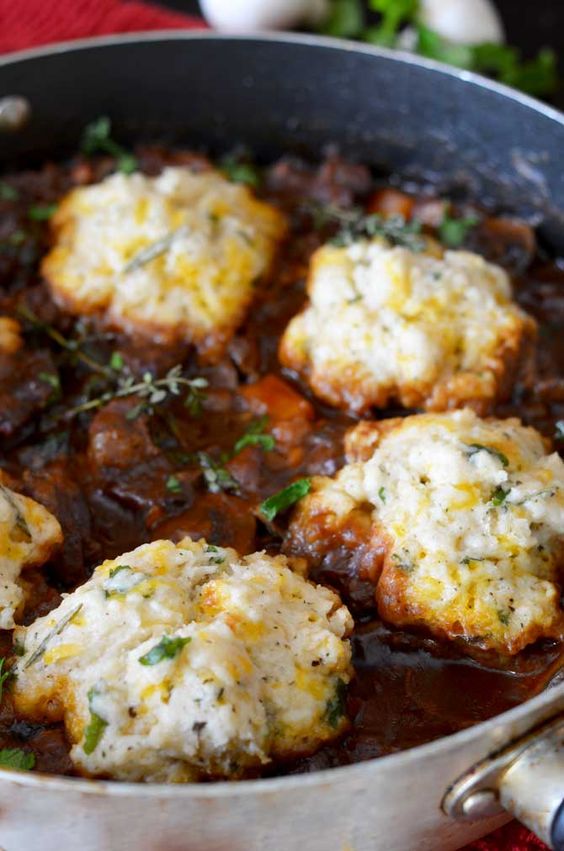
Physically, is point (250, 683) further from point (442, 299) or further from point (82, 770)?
point (442, 299)

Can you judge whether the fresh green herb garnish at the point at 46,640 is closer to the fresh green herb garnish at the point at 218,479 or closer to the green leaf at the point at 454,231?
the fresh green herb garnish at the point at 218,479

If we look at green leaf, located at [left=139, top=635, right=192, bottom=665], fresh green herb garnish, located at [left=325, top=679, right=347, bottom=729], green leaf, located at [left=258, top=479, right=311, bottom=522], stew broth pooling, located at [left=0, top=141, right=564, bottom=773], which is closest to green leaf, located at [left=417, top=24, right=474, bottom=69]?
stew broth pooling, located at [left=0, top=141, right=564, bottom=773]

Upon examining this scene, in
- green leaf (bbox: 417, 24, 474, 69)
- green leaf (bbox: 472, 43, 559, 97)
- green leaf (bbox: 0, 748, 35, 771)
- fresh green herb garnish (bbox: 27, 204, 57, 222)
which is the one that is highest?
green leaf (bbox: 417, 24, 474, 69)

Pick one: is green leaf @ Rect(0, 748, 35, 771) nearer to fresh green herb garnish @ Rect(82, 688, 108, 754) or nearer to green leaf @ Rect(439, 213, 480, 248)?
fresh green herb garnish @ Rect(82, 688, 108, 754)

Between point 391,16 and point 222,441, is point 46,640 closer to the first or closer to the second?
point 222,441

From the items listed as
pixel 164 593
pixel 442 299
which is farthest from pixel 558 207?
pixel 164 593

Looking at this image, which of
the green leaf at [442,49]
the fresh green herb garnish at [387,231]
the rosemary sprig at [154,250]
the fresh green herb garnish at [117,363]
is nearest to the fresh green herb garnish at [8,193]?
the rosemary sprig at [154,250]
